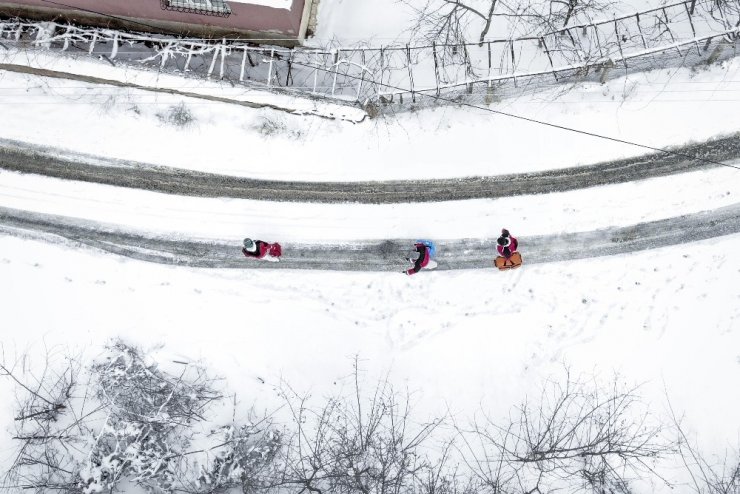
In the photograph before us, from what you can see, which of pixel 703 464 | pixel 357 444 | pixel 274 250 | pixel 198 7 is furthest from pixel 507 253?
pixel 198 7

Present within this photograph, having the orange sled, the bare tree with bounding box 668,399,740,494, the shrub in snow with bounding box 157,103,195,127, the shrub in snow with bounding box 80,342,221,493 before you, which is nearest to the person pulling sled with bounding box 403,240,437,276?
the orange sled

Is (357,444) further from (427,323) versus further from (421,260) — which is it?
(421,260)

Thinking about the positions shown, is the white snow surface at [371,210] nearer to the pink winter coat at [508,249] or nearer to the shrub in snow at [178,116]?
the pink winter coat at [508,249]

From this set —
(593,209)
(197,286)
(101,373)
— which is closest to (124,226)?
(197,286)

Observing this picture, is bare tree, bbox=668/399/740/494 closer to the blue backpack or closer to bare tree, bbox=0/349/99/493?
the blue backpack

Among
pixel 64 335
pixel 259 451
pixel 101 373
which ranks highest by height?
pixel 64 335

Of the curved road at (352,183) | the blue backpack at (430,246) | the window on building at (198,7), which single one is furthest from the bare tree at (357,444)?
the window on building at (198,7)

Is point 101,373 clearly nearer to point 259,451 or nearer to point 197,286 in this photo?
point 197,286

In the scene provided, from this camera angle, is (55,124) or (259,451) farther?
(55,124)
